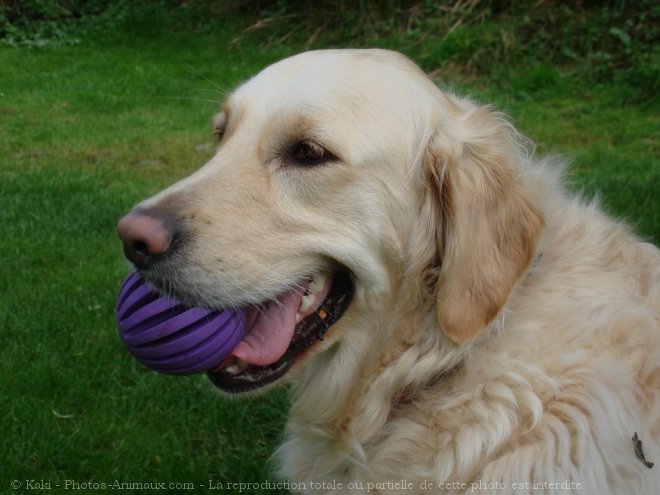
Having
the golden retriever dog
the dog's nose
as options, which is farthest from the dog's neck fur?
the dog's nose

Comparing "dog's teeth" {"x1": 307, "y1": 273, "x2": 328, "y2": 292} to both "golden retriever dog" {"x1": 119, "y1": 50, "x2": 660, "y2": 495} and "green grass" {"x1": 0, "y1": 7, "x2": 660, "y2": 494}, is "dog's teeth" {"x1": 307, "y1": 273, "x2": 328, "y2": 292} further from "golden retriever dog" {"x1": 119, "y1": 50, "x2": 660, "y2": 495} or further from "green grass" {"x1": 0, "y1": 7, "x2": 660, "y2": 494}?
"green grass" {"x1": 0, "y1": 7, "x2": 660, "y2": 494}

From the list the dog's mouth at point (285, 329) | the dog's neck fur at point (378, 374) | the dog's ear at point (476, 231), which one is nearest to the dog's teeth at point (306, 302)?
the dog's mouth at point (285, 329)

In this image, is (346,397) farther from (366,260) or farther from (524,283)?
(524,283)

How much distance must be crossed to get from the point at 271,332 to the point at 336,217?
415mm

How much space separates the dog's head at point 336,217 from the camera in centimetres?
235

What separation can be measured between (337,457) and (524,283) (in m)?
0.82

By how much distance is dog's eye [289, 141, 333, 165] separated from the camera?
2.44 meters

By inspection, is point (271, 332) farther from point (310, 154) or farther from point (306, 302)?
point (310, 154)

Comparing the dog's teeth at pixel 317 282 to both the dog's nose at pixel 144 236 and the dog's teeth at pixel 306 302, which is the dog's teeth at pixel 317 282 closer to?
the dog's teeth at pixel 306 302

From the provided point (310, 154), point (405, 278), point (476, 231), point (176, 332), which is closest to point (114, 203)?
point (176, 332)

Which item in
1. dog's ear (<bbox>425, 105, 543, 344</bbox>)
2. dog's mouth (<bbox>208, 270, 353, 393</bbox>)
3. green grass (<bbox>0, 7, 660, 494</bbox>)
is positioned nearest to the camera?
dog's ear (<bbox>425, 105, 543, 344</bbox>)

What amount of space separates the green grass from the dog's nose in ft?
4.56

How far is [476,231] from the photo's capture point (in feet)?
7.83

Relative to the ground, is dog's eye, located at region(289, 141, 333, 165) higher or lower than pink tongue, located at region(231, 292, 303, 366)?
higher
